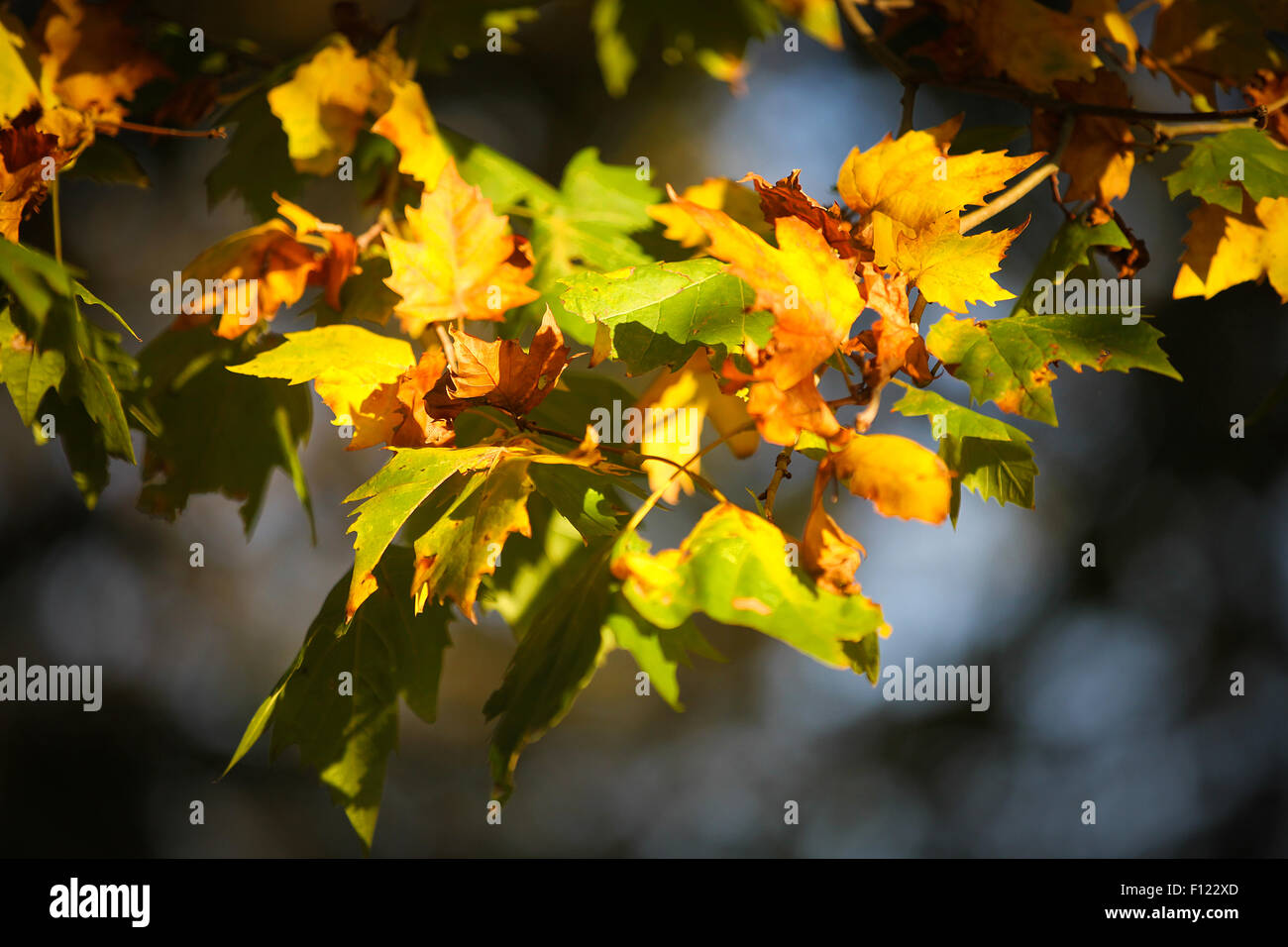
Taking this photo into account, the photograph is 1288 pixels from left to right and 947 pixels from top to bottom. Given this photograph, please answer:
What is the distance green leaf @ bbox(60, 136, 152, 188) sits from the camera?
0.52 metres

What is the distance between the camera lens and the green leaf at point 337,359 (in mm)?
360

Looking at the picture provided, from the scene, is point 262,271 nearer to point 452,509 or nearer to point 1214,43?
point 452,509

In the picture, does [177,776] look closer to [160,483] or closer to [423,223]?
[160,483]

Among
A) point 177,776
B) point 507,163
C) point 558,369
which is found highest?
point 507,163

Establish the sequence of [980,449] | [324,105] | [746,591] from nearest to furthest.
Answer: [746,591] → [980,449] → [324,105]

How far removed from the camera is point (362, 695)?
0.44 meters

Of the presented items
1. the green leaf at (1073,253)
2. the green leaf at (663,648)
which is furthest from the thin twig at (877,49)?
the green leaf at (663,648)

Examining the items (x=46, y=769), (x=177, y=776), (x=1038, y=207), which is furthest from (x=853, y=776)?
(x=46, y=769)

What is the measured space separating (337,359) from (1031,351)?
0.30 metres

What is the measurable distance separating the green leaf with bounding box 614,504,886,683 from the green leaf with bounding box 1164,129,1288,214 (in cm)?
30

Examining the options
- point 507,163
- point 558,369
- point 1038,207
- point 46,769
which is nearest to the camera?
point 558,369

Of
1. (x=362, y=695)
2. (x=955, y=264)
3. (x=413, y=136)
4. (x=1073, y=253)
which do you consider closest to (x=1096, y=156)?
Answer: (x=1073, y=253)

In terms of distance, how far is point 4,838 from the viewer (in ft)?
3.14

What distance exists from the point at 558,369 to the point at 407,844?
906 millimetres
